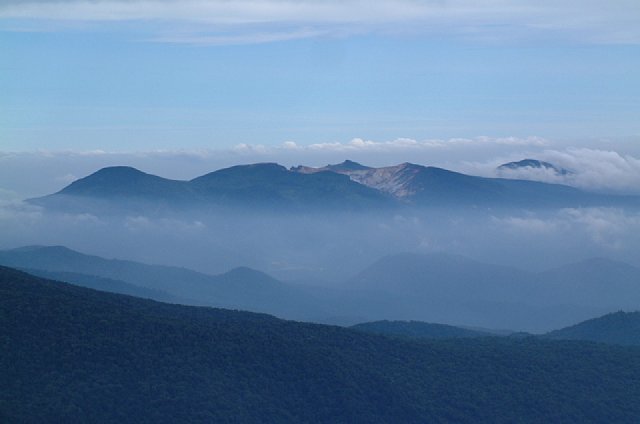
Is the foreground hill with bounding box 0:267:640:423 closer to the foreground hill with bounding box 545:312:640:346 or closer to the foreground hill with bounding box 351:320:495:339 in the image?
the foreground hill with bounding box 351:320:495:339

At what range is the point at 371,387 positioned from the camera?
80500 mm

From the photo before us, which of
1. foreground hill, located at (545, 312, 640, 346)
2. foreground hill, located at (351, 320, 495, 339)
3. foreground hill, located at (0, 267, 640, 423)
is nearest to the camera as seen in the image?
foreground hill, located at (0, 267, 640, 423)

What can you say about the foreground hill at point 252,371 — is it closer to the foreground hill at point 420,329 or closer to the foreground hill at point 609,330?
the foreground hill at point 420,329

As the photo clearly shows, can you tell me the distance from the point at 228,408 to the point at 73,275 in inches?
5043

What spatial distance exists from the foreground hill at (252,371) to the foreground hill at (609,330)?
26622mm

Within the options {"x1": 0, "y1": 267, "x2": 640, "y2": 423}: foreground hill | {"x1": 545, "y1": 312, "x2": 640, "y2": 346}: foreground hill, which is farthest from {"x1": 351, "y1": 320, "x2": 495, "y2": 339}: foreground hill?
{"x1": 0, "y1": 267, "x2": 640, "y2": 423}: foreground hill

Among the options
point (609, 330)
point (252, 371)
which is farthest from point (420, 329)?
point (252, 371)

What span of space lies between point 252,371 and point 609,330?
69325 mm

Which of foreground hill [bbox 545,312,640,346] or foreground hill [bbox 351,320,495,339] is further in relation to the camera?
foreground hill [bbox 351,320,495,339]

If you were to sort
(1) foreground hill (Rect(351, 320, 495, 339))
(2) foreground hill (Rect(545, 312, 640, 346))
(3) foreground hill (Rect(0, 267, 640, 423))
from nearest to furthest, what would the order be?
(3) foreground hill (Rect(0, 267, 640, 423))
(2) foreground hill (Rect(545, 312, 640, 346))
(1) foreground hill (Rect(351, 320, 495, 339))

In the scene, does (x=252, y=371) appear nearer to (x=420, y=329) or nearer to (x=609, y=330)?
(x=420, y=329)

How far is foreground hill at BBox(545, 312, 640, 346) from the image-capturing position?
126 m

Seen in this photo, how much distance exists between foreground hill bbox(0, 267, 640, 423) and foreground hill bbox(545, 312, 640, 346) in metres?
26.6

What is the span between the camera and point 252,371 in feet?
250
